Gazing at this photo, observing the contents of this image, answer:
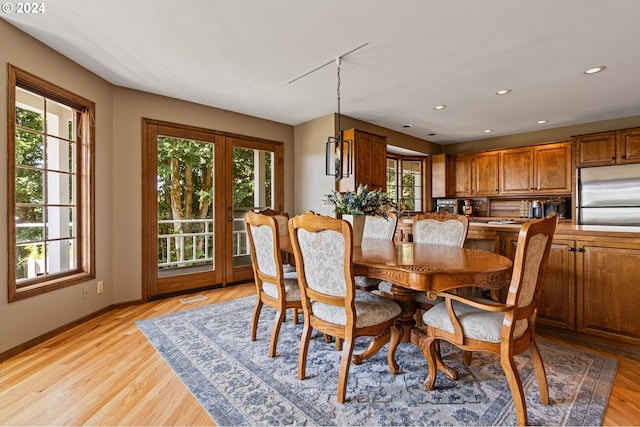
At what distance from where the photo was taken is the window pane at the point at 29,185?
8.39 ft

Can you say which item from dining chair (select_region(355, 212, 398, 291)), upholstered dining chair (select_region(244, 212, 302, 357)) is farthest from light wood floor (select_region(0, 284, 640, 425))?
dining chair (select_region(355, 212, 398, 291))

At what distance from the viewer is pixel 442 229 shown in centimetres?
284

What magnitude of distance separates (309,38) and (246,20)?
51 centimetres

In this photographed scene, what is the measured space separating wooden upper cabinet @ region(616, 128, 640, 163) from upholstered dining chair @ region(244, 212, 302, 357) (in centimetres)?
498

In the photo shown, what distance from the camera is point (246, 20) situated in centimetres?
225

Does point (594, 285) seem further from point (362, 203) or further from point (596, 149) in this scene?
point (596, 149)

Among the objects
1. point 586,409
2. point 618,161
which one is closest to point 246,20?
point 586,409

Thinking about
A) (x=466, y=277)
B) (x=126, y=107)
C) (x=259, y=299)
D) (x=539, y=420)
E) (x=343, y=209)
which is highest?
(x=126, y=107)

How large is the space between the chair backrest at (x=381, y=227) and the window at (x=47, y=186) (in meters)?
2.85

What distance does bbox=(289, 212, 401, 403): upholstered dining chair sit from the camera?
1740mm

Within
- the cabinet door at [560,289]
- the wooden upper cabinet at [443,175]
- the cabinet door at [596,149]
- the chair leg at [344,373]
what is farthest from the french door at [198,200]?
the cabinet door at [596,149]

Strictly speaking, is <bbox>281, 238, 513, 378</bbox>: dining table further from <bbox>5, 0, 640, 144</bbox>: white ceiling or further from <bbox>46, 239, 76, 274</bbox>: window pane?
<bbox>46, 239, 76, 274</bbox>: window pane

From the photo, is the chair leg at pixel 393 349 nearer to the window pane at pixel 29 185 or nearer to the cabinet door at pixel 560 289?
the cabinet door at pixel 560 289

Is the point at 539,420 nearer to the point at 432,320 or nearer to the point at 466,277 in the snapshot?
the point at 432,320
